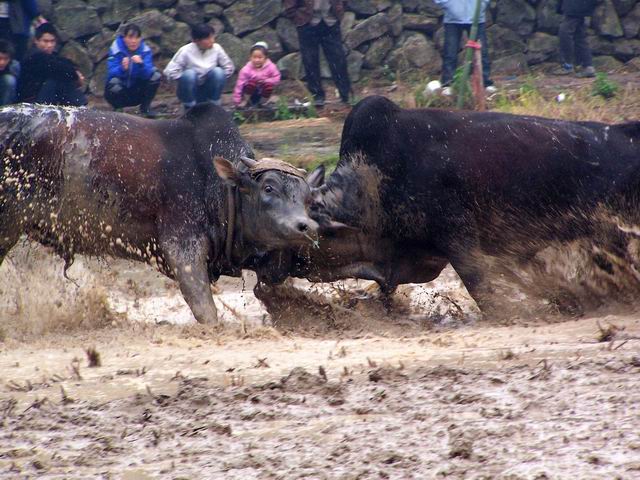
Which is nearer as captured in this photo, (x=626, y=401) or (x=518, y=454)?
(x=518, y=454)

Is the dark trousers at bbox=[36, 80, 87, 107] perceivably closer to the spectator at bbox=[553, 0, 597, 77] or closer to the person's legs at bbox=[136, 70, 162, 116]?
the person's legs at bbox=[136, 70, 162, 116]

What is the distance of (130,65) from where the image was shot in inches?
504

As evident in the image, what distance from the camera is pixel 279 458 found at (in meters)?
4.64

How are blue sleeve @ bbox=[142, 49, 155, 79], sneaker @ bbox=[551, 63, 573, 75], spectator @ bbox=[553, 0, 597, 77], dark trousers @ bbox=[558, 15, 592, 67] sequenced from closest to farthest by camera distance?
blue sleeve @ bbox=[142, 49, 155, 79], spectator @ bbox=[553, 0, 597, 77], dark trousers @ bbox=[558, 15, 592, 67], sneaker @ bbox=[551, 63, 573, 75]

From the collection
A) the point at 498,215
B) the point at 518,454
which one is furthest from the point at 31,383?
the point at 498,215

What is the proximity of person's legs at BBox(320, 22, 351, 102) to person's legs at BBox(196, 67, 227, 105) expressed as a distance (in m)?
1.59

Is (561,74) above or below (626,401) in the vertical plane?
below

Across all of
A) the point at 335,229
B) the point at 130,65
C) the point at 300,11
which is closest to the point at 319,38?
the point at 300,11

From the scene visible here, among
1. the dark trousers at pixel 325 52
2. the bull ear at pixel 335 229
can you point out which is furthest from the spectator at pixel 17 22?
the bull ear at pixel 335 229

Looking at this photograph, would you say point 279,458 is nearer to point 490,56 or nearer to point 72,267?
point 72,267

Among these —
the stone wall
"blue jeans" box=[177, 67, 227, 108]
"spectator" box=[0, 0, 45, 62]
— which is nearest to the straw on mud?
"blue jeans" box=[177, 67, 227, 108]

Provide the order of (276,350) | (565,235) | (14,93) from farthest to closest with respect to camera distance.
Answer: (14,93) < (565,235) < (276,350)

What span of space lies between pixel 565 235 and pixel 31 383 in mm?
3595

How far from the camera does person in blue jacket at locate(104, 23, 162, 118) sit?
12.7m
